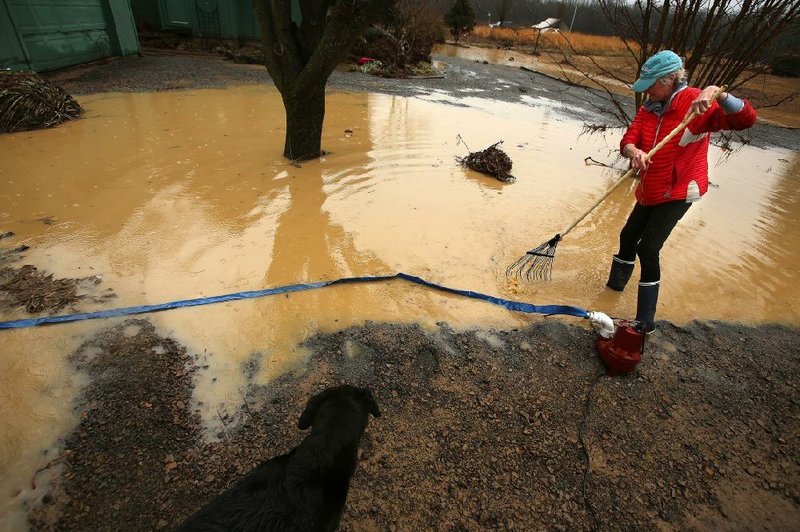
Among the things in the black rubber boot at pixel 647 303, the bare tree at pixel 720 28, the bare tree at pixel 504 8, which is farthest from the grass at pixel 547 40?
the black rubber boot at pixel 647 303

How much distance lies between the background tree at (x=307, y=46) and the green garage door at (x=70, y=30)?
25.9 feet

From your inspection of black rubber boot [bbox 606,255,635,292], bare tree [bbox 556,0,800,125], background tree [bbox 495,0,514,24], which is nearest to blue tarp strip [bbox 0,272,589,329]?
black rubber boot [bbox 606,255,635,292]

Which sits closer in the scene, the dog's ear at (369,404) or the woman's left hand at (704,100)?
the dog's ear at (369,404)

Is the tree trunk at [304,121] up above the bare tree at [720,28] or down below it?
below

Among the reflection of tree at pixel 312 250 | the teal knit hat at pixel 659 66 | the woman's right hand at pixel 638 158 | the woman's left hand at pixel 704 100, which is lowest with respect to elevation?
the reflection of tree at pixel 312 250

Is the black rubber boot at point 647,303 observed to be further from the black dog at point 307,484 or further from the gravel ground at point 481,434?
the black dog at point 307,484

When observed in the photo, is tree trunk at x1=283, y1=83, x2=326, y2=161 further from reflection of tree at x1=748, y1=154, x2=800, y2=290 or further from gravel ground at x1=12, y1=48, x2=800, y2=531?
reflection of tree at x1=748, y1=154, x2=800, y2=290

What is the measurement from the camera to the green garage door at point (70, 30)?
9.27m

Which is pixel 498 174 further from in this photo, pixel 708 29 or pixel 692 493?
pixel 692 493

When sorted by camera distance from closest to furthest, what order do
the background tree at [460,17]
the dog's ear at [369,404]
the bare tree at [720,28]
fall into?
the dog's ear at [369,404], the bare tree at [720,28], the background tree at [460,17]

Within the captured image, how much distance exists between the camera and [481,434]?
7.66 feet

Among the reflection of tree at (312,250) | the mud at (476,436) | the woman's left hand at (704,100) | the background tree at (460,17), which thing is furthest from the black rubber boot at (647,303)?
the background tree at (460,17)

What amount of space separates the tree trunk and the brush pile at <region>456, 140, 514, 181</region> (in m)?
2.46

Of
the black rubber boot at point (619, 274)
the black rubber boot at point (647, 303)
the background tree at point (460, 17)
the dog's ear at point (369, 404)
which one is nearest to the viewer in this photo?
the dog's ear at point (369, 404)
